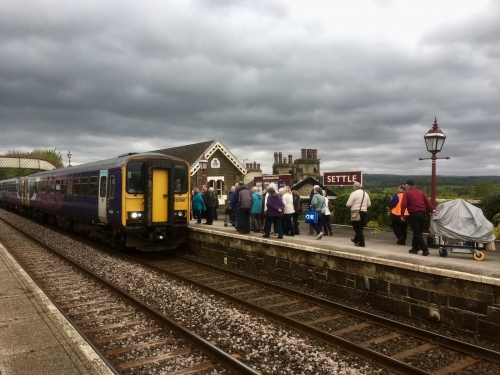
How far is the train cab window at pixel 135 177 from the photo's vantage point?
1154cm

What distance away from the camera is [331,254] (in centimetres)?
802

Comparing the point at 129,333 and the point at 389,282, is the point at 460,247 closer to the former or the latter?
the point at 389,282

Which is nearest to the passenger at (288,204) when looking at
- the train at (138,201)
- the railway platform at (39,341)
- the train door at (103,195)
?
the train at (138,201)

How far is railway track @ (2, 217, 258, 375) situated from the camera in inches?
182

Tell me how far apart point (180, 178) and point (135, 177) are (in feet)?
4.94

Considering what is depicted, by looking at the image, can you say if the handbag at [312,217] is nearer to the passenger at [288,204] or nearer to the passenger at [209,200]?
the passenger at [288,204]

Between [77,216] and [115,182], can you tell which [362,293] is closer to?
[115,182]

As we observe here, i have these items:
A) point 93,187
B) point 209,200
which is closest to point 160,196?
point 93,187

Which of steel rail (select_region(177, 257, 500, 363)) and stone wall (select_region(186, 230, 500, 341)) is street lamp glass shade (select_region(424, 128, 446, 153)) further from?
steel rail (select_region(177, 257, 500, 363))

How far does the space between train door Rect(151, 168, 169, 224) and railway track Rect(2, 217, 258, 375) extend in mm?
2960

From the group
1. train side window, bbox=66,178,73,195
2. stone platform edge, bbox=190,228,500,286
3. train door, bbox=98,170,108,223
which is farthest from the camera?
train side window, bbox=66,178,73,195

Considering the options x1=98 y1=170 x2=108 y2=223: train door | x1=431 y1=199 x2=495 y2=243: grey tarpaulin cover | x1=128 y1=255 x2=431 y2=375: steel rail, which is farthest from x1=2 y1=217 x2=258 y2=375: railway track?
x1=431 y1=199 x2=495 y2=243: grey tarpaulin cover

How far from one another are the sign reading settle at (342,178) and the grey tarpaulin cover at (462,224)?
655 centimetres

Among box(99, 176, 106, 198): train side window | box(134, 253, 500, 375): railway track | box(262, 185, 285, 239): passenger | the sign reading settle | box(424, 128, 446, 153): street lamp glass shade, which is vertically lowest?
box(134, 253, 500, 375): railway track
